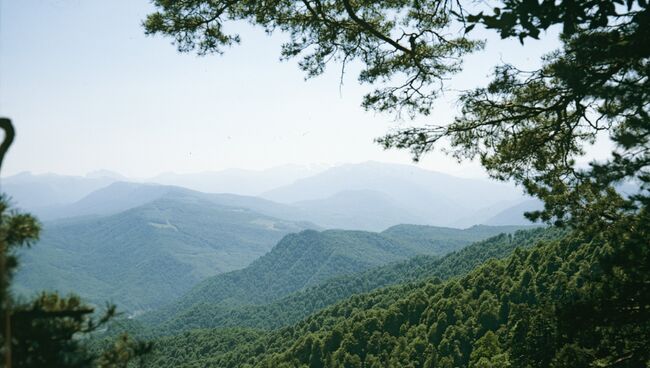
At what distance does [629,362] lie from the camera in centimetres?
538

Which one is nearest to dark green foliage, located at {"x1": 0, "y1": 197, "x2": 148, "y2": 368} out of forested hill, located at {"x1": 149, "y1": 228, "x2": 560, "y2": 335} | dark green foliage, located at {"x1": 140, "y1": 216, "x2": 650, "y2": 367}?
dark green foliage, located at {"x1": 140, "y1": 216, "x2": 650, "y2": 367}

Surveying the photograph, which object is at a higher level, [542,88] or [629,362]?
[542,88]

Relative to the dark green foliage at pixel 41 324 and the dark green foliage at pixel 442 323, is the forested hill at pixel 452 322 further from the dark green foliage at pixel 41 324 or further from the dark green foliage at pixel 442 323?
the dark green foliage at pixel 41 324

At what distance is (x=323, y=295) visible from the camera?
535 feet

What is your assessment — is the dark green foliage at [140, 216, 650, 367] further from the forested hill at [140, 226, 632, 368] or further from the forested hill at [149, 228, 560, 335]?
the forested hill at [149, 228, 560, 335]

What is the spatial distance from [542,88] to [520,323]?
12.1ft

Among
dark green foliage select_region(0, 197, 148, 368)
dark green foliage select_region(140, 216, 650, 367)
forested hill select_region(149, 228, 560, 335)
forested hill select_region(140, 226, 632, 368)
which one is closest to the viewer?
dark green foliage select_region(0, 197, 148, 368)

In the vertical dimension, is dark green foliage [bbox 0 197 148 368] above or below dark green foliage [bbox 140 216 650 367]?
above

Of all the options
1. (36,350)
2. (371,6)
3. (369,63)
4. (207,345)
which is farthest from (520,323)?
(207,345)

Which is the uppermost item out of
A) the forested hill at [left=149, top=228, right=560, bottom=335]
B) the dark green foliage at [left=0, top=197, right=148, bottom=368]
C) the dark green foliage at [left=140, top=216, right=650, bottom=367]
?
the dark green foliage at [left=0, top=197, right=148, bottom=368]

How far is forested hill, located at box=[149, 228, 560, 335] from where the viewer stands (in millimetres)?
132250

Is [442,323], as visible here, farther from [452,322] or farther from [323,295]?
[323,295]

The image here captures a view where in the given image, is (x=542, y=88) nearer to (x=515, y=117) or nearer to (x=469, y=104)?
(x=515, y=117)

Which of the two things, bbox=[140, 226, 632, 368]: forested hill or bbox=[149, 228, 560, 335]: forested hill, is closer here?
bbox=[140, 226, 632, 368]: forested hill
